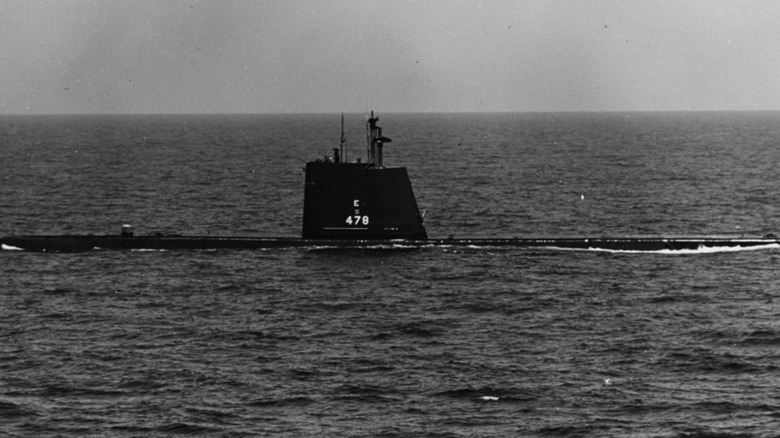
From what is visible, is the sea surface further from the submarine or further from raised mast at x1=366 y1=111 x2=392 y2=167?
raised mast at x1=366 y1=111 x2=392 y2=167

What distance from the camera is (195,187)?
10412 centimetres

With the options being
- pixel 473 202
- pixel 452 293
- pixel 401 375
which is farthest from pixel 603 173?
pixel 401 375

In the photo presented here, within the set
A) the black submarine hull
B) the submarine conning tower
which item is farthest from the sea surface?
the submarine conning tower

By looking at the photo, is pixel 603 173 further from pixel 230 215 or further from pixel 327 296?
pixel 327 296

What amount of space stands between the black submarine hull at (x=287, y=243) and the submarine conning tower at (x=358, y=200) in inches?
89.6

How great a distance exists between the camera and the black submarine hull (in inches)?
2304

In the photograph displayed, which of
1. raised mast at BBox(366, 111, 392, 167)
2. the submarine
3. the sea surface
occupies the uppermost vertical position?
raised mast at BBox(366, 111, 392, 167)

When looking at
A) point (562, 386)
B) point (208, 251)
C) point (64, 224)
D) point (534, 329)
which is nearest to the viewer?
point (562, 386)

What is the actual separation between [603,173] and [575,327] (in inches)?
3093

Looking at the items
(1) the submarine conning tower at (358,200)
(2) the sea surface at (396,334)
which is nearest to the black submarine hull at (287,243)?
(2) the sea surface at (396,334)

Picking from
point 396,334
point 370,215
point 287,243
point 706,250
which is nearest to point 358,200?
point 370,215

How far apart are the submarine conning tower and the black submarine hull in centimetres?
228

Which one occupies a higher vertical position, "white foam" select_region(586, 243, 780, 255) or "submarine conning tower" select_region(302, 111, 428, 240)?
"submarine conning tower" select_region(302, 111, 428, 240)

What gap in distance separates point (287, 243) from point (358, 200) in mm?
5154
